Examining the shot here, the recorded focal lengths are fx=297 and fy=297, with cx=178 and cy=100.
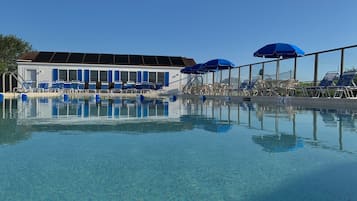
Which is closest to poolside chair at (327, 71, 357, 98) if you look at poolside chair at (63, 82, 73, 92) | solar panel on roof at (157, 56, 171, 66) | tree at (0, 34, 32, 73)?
poolside chair at (63, 82, 73, 92)

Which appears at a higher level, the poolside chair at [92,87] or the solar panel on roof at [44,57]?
the solar panel on roof at [44,57]

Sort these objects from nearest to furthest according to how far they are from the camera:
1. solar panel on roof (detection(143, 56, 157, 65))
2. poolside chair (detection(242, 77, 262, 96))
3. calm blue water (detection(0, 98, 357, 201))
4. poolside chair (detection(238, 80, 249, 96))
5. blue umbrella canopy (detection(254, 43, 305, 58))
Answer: calm blue water (detection(0, 98, 357, 201)) → blue umbrella canopy (detection(254, 43, 305, 58)) → poolside chair (detection(242, 77, 262, 96)) → poolside chair (detection(238, 80, 249, 96)) → solar panel on roof (detection(143, 56, 157, 65))

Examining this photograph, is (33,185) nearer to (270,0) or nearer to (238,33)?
(270,0)

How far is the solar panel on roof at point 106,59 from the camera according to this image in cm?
2135

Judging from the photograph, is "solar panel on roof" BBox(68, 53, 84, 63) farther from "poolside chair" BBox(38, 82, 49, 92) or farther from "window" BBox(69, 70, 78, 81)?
"poolside chair" BBox(38, 82, 49, 92)

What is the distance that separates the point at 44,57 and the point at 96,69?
12.2ft

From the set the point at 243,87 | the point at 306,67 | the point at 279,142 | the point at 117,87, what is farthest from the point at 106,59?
the point at 279,142

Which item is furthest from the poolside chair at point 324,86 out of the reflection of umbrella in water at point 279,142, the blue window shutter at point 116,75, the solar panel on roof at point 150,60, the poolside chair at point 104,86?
the blue window shutter at point 116,75

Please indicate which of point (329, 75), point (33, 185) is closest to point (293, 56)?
point (329, 75)

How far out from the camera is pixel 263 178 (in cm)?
185

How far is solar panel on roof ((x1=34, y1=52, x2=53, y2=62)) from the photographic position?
20.1 m

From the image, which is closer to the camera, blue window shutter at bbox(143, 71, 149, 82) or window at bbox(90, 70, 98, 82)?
window at bbox(90, 70, 98, 82)

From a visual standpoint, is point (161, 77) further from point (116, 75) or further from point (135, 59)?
point (116, 75)

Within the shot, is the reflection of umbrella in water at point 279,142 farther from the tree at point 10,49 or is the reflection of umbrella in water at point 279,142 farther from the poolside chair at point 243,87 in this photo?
the tree at point 10,49
